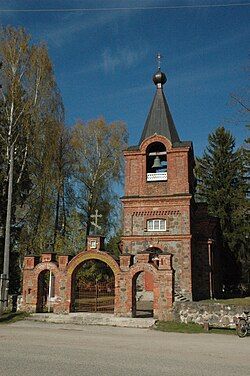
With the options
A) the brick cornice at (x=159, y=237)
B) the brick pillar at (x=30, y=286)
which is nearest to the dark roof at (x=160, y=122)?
the brick cornice at (x=159, y=237)

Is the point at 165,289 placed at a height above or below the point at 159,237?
below

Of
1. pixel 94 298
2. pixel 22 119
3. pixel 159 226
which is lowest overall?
pixel 94 298

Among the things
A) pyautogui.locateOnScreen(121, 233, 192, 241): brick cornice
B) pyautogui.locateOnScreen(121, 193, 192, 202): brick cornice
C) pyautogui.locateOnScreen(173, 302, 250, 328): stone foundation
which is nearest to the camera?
pyautogui.locateOnScreen(173, 302, 250, 328): stone foundation

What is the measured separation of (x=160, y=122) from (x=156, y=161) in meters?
2.86

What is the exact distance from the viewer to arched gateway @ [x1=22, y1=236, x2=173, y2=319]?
53.2 feet

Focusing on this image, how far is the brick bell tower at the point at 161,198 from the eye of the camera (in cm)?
2218

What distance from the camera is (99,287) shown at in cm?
1856

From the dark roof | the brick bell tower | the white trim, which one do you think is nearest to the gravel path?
the brick bell tower

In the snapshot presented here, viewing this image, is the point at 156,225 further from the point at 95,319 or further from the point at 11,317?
the point at 11,317

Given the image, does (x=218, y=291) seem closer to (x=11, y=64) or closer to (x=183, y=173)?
(x=183, y=173)

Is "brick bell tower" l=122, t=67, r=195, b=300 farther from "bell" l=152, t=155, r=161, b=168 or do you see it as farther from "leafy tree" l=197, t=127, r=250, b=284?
"leafy tree" l=197, t=127, r=250, b=284

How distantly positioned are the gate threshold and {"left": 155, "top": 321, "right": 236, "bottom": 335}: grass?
1.66 ft

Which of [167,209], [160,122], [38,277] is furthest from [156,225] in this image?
[38,277]

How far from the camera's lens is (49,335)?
12344mm
